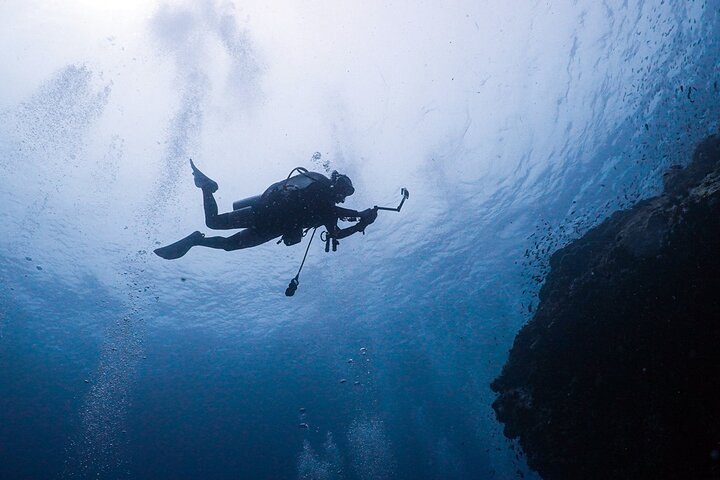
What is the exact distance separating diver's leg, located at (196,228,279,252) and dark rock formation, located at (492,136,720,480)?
23.9 ft

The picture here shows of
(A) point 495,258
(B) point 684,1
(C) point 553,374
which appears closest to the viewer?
(C) point 553,374

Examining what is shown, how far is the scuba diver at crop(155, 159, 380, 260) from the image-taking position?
19.2 feet

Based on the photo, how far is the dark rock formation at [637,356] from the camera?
6547 millimetres

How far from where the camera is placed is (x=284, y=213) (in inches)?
233

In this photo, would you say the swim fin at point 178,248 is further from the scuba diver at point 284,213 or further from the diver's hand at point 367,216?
the diver's hand at point 367,216

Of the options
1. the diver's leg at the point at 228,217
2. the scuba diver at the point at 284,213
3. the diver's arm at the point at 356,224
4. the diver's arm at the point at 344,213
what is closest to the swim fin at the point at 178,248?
the scuba diver at the point at 284,213

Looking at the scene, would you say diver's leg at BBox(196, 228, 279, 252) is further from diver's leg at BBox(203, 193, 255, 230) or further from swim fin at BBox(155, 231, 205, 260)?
diver's leg at BBox(203, 193, 255, 230)

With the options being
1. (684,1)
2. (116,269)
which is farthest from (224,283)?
(684,1)

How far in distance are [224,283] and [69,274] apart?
1104 cm

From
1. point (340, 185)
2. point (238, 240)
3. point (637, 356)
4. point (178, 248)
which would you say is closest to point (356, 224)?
point (340, 185)

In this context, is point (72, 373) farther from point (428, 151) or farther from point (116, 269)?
point (428, 151)

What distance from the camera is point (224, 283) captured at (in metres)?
28.2

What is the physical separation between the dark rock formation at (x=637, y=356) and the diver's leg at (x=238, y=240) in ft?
23.9

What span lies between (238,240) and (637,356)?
7999mm
